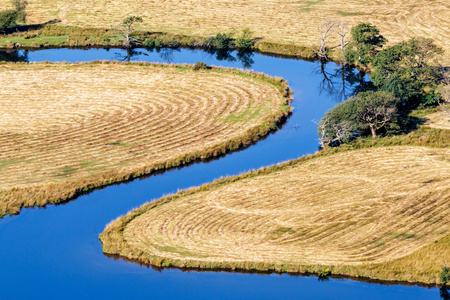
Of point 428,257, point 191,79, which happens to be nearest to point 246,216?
point 428,257

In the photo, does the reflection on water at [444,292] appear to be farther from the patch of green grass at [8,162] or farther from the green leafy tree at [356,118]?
the patch of green grass at [8,162]

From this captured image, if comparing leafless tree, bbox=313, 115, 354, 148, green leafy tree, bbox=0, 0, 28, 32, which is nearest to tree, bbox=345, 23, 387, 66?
leafless tree, bbox=313, 115, 354, 148

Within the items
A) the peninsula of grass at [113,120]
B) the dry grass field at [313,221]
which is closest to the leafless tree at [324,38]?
the peninsula of grass at [113,120]

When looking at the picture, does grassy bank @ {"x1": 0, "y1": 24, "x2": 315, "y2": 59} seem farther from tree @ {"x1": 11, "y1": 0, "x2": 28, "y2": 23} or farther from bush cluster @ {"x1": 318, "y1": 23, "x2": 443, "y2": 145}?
bush cluster @ {"x1": 318, "y1": 23, "x2": 443, "y2": 145}

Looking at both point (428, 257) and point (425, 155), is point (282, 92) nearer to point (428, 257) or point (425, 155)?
point (425, 155)

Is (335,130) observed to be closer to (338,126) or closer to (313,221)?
(338,126)

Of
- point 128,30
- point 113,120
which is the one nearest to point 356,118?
point 113,120
